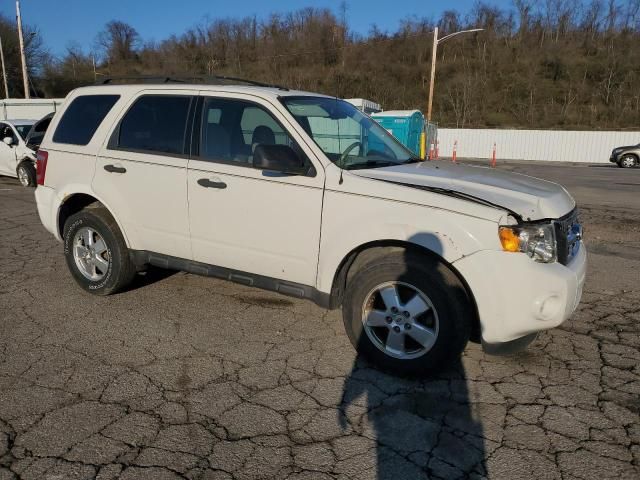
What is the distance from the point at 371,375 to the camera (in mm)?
3590

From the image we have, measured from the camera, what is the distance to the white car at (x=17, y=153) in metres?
13.1

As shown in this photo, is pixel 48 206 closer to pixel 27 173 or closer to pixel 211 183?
pixel 211 183

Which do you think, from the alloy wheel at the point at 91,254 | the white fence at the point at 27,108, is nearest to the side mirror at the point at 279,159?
the alloy wheel at the point at 91,254

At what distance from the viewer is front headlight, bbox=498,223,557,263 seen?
314cm

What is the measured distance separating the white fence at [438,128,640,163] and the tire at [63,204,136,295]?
1405 inches

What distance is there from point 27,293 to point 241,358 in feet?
8.63

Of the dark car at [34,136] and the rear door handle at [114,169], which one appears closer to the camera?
the rear door handle at [114,169]

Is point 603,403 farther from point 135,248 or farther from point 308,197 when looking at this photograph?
point 135,248

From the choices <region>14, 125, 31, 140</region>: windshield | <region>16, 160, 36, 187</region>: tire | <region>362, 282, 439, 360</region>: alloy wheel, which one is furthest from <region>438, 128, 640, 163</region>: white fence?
<region>362, 282, 439, 360</region>: alloy wheel

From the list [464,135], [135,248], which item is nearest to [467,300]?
[135,248]

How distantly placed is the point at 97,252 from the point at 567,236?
3980 millimetres

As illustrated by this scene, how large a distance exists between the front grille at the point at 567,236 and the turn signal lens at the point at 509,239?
13.9 inches

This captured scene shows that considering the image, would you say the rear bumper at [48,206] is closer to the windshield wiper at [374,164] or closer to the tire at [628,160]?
the windshield wiper at [374,164]

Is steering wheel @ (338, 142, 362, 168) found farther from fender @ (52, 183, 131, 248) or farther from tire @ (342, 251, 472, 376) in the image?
fender @ (52, 183, 131, 248)
